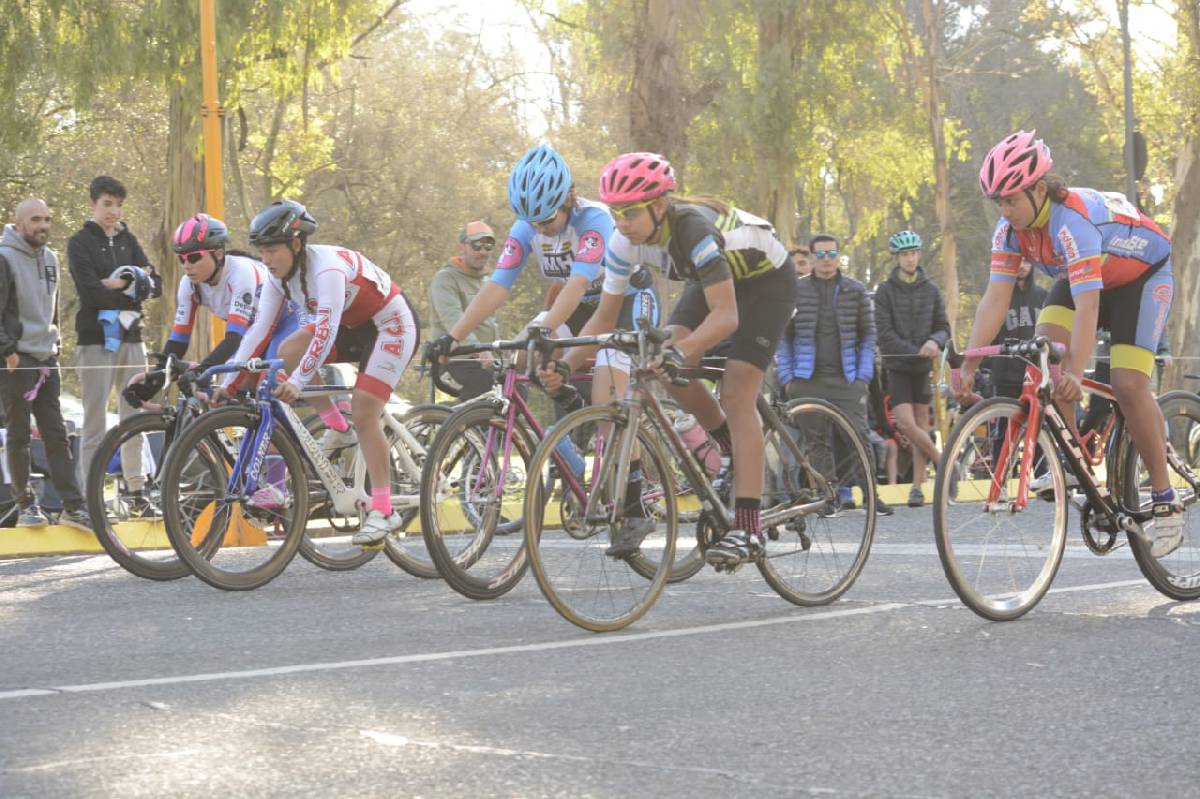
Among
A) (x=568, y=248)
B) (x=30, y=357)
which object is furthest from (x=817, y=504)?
(x=30, y=357)

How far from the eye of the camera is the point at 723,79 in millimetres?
26344

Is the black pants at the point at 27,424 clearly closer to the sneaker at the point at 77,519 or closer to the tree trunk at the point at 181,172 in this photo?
the sneaker at the point at 77,519

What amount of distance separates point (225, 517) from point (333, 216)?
3262 centimetres

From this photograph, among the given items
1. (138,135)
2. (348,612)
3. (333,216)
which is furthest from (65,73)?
(333,216)

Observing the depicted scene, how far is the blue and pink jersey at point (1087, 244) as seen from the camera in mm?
7406

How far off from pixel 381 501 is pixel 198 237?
6.62ft

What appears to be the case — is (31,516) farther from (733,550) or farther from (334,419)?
(733,550)

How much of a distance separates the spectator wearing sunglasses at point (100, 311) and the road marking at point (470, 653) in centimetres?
572

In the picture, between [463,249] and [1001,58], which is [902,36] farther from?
[1001,58]

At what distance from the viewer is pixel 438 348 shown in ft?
27.0

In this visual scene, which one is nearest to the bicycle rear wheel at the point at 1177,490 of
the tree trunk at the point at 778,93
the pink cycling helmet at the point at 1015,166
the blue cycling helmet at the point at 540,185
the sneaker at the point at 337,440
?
the pink cycling helmet at the point at 1015,166

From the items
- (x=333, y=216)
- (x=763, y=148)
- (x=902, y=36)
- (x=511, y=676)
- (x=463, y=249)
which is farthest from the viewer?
(x=333, y=216)

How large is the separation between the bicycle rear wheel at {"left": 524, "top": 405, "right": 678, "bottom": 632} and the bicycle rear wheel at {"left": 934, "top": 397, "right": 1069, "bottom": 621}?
1077 millimetres

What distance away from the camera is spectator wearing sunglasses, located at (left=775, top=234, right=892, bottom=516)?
14.0m
